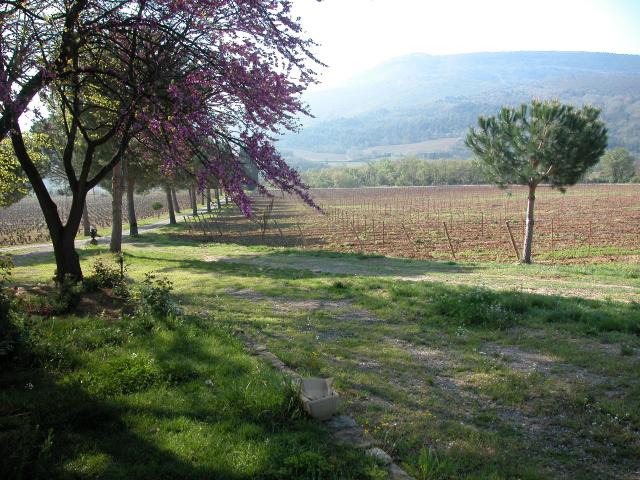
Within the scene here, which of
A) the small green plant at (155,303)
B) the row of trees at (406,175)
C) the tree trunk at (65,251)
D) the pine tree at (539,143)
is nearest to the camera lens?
the small green plant at (155,303)

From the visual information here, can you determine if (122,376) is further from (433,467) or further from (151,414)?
(433,467)

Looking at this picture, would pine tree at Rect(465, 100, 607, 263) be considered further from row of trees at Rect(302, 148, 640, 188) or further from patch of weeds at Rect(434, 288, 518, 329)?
row of trees at Rect(302, 148, 640, 188)

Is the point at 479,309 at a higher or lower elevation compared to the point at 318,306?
higher

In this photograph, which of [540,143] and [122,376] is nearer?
[122,376]

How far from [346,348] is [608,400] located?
2.80 meters

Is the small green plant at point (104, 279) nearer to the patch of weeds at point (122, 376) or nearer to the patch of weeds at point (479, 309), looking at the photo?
the patch of weeds at point (122, 376)

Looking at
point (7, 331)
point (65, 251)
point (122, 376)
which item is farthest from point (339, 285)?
point (7, 331)

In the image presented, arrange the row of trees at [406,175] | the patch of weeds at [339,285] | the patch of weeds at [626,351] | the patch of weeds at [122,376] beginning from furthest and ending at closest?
the row of trees at [406,175] < the patch of weeds at [339,285] < the patch of weeds at [626,351] < the patch of weeds at [122,376]

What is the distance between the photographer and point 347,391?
4.65 metres

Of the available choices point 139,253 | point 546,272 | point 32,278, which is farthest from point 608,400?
point 139,253

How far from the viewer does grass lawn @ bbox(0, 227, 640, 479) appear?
3365 mm

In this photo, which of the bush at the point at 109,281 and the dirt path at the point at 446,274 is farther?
the dirt path at the point at 446,274

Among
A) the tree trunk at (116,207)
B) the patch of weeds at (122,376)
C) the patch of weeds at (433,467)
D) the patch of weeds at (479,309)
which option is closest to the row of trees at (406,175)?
the tree trunk at (116,207)

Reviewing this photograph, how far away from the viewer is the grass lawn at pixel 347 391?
132 inches
